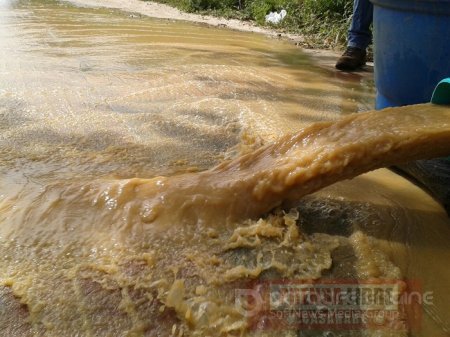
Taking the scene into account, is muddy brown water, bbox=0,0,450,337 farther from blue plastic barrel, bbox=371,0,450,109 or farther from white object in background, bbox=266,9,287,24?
white object in background, bbox=266,9,287,24

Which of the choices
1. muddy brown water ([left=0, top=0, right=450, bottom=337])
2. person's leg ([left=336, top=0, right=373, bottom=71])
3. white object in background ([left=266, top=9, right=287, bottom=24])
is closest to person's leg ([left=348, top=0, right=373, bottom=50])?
person's leg ([left=336, top=0, right=373, bottom=71])

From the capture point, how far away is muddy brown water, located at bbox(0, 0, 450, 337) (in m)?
1.38

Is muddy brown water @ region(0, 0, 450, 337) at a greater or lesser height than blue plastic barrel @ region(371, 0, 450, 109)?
lesser

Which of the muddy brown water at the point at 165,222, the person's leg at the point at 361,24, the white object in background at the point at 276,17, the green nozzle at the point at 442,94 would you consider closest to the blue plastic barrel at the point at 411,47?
the green nozzle at the point at 442,94

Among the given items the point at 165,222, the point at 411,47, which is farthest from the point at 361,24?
the point at 165,222

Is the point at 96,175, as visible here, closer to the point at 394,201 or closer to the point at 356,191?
the point at 356,191

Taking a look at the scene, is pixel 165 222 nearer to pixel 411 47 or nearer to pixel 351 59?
pixel 411 47

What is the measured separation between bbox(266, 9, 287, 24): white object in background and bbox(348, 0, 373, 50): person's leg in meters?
2.87

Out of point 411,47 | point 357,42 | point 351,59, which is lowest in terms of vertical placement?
point 351,59

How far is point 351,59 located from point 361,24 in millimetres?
303

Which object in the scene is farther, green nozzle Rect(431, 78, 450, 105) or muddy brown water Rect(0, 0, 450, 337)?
green nozzle Rect(431, 78, 450, 105)

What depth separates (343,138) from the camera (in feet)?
5.73

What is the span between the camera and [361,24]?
3.92m

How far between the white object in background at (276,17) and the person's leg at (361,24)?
2.87 meters
